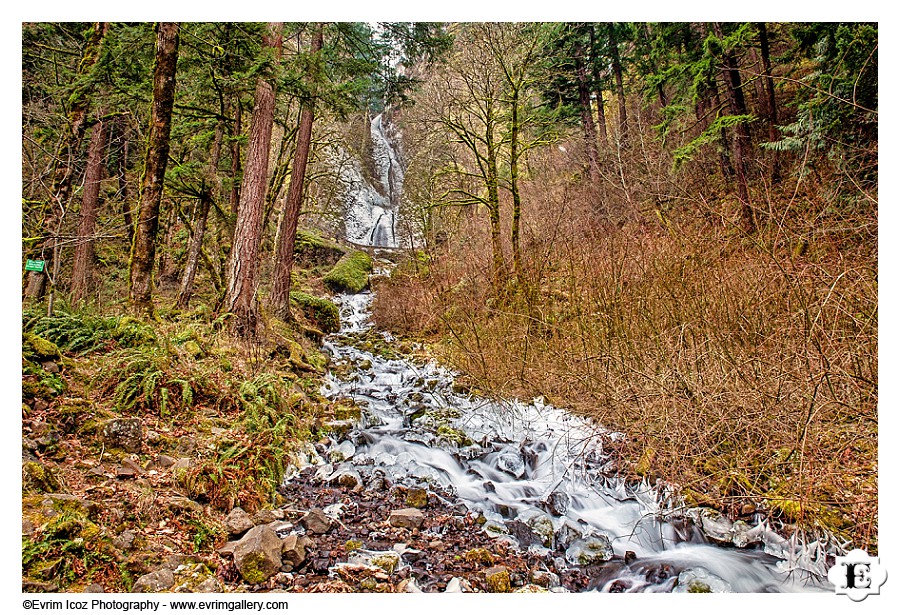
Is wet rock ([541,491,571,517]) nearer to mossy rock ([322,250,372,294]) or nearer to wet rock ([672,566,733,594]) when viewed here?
Result: wet rock ([672,566,733,594])

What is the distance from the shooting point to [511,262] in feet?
27.3

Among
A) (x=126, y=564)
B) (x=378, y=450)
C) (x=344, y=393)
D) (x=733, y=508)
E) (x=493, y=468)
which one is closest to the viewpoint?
(x=126, y=564)

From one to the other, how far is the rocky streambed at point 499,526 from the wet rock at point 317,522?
1cm

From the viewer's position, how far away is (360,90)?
7.52m

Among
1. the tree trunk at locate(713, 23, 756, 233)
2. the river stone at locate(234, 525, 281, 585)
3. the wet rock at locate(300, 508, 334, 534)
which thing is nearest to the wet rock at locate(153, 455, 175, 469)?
the river stone at locate(234, 525, 281, 585)

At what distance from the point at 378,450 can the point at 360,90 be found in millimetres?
5690

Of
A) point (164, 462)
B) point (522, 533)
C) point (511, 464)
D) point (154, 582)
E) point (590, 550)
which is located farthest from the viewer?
point (511, 464)

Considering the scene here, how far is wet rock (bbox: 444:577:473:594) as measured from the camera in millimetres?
3016

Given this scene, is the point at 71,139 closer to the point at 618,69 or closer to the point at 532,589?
the point at 532,589

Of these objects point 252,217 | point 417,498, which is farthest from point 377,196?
point 417,498

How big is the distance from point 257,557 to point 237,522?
0.54m

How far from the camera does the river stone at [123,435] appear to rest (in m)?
3.54
